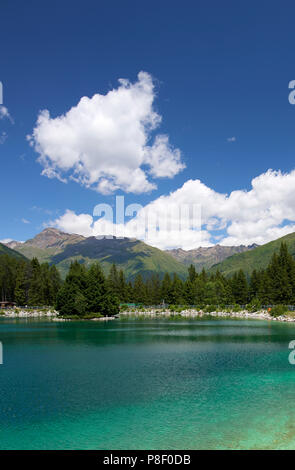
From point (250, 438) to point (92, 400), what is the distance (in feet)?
39.5

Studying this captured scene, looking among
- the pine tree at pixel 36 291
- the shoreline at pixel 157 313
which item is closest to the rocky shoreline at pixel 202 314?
the shoreline at pixel 157 313

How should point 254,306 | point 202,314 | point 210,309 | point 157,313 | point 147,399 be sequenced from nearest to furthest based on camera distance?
point 147,399 < point 254,306 < point 202,314 < point 210,309 < point 157,313

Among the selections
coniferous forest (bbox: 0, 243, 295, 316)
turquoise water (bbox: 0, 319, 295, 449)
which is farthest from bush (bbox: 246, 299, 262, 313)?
turquoise water (bbox: 0, 319, 295, 449)

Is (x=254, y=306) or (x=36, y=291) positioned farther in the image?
(x=36, y=291)

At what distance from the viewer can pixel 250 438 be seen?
18.4 metres

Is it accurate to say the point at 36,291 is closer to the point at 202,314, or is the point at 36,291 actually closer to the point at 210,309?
the point at 202,314

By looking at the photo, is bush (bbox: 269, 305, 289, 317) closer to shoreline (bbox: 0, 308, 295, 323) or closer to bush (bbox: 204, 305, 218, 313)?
shoreline (bbox: 0, 308, 295, 323)

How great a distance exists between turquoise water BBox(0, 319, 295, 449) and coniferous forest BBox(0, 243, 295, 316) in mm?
69362

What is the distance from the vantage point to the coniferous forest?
116688 millimetres

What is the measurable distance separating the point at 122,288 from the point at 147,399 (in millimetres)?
142340

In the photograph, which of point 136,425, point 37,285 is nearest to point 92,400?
point 136,425

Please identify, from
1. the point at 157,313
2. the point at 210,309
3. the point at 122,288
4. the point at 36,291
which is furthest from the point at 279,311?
the point at 36,291

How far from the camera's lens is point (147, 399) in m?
25.8
